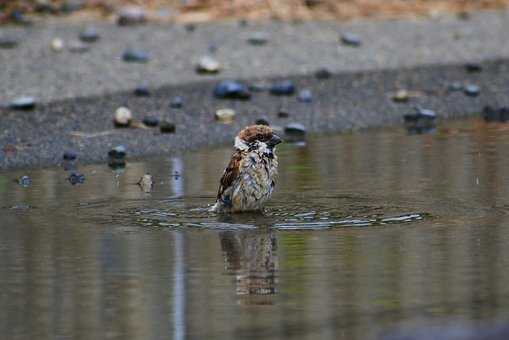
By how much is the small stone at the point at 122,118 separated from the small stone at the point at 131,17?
498 cm

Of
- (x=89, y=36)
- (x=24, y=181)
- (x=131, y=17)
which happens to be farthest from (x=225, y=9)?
(x=24, y=181)

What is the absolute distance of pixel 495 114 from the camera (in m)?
12.6

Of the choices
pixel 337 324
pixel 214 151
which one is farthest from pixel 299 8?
pixel 337 324

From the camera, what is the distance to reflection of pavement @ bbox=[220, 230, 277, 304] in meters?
6.13

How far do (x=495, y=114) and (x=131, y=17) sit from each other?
5513mm

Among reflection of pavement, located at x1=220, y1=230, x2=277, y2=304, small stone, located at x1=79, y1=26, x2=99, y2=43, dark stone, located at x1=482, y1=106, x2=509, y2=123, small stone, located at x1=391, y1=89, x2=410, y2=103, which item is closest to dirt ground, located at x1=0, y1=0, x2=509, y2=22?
small stone, located at x1=79, y1=26, x2=99, y2=43

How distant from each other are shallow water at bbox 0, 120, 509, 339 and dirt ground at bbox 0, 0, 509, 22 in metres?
6.71

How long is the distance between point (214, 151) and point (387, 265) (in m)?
4.52

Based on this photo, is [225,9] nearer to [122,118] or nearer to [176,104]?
[176,104]

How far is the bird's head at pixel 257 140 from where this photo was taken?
8.19m

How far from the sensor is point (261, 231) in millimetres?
7527

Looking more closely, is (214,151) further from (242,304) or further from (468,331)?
(468,331)

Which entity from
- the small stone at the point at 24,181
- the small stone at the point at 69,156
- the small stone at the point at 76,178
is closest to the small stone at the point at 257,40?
the small stone at the point at 69,156

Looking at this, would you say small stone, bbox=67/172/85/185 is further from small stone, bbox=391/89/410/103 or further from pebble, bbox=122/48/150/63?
pebble, bbox=122/48/150/63
